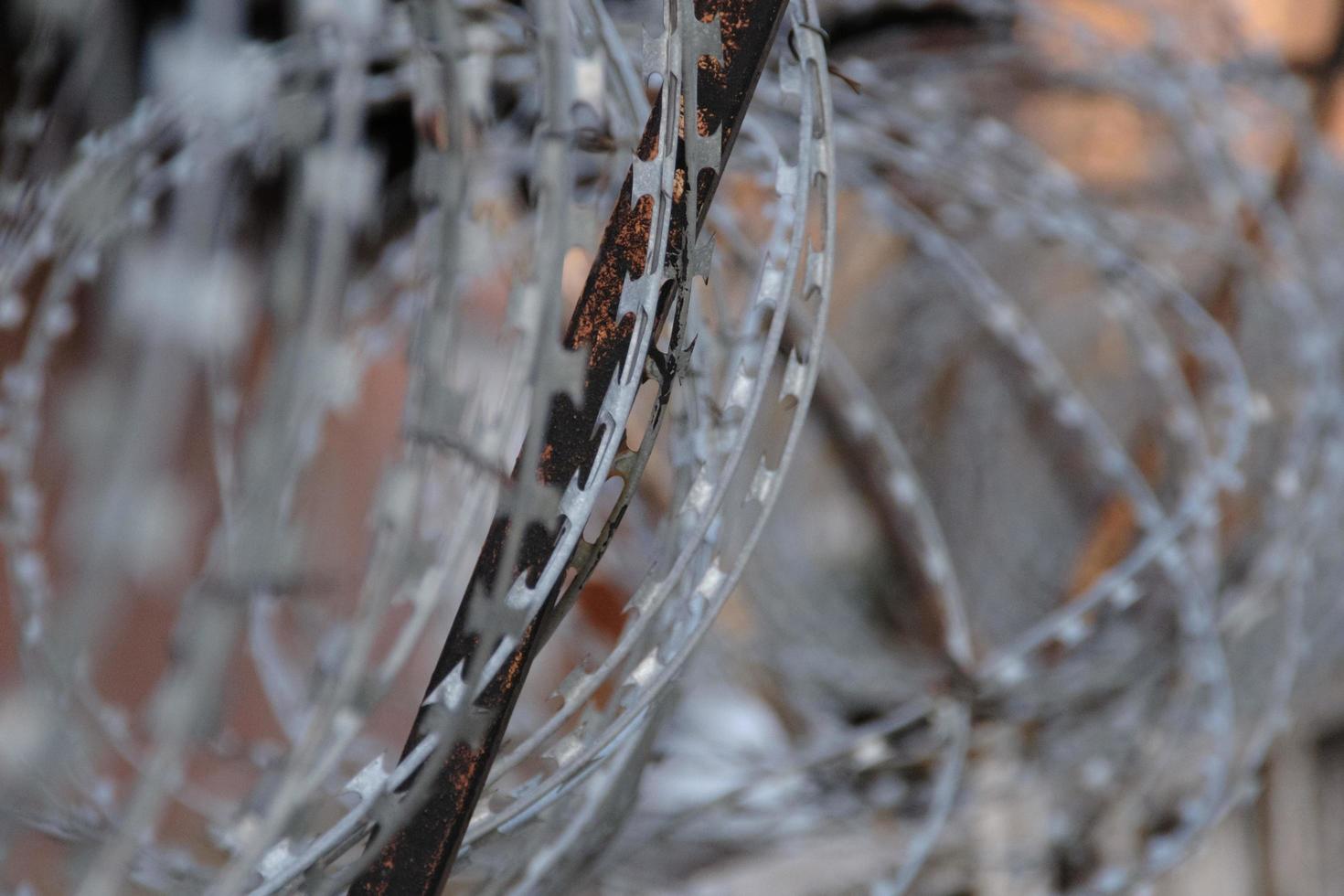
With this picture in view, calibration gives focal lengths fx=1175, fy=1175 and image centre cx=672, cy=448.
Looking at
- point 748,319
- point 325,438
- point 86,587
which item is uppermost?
point 325,438

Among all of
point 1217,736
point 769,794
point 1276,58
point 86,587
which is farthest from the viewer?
point 1276,58

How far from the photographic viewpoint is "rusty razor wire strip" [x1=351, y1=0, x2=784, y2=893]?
49 centimetres

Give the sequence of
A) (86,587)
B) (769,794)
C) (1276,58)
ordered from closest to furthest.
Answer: (86,587), (769,794), (1276,58)

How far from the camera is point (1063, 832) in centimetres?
164

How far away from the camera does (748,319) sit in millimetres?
610

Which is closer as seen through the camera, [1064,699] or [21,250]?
[21,250]

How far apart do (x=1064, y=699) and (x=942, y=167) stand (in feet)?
2.75

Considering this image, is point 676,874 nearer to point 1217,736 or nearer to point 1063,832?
point 1063,832

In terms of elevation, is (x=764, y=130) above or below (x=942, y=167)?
below

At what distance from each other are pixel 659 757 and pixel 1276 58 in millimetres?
1706

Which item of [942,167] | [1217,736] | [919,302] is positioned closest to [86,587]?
[942,167]

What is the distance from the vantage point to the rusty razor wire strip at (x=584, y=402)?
49cm

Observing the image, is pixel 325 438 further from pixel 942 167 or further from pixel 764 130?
pixel 764 130

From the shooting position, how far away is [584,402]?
496mm
